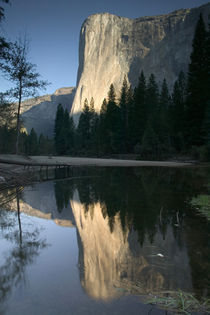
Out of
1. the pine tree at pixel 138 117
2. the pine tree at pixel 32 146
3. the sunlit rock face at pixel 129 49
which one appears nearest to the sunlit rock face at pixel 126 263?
the pine tree at pixel 138 117

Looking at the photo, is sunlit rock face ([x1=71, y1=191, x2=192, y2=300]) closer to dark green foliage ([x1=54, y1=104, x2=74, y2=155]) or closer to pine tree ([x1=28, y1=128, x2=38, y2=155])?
dark green foliage ([x1=54, y1=104, x2=74, y2=155])

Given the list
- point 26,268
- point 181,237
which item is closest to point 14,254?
point 26,268

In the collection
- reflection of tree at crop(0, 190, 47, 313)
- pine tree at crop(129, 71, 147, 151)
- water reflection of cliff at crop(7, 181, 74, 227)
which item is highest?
pine tree at crop(129, 71, 147, 151)

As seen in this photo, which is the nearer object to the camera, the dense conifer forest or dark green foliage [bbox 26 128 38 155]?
the dense conifer forest

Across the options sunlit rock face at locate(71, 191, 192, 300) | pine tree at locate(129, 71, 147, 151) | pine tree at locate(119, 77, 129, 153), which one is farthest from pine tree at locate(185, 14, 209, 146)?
sunlit rock face at locate(71, 191, 192, 300)

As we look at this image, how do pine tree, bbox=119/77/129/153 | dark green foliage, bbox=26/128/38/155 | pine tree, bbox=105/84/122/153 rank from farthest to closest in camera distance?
dark green foliage, bbox=26/128/38/155
pine tree, bbox=105/84/122/153
pine tree, bbox=119/77/129/153

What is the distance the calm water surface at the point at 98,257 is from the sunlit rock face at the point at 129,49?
100404 mm

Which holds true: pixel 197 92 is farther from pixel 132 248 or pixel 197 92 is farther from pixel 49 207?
pixel 132 248

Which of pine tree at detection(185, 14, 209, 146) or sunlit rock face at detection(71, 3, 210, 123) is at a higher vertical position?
sunlit rock face at detection(71, 3, 210, 123)

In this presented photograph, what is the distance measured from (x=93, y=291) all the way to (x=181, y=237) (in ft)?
6.30

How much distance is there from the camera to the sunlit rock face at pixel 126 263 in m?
2.26

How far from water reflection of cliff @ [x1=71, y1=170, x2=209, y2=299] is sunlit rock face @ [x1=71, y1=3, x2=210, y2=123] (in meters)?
99.7

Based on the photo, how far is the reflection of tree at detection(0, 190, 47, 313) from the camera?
7.69ft

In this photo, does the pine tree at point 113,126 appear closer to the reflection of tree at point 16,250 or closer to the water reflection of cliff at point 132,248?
the water reflection of cliff at point 132,248
